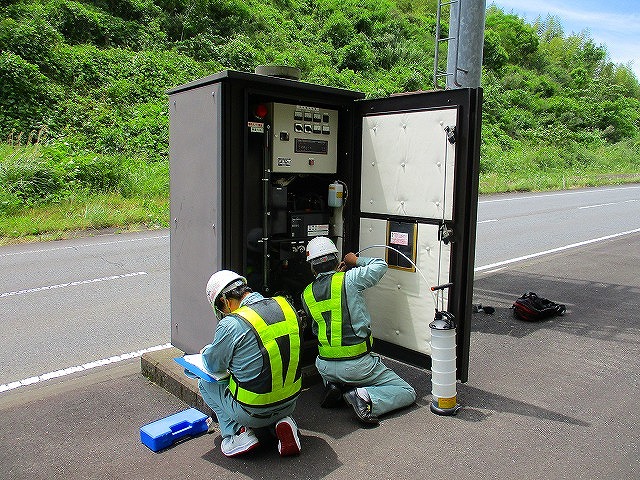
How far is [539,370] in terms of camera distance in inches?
222

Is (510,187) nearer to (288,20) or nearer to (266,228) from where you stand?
(288,20)

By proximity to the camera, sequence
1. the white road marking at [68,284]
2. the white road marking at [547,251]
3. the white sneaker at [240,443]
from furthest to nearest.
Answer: the white road marking at [547,251]
the white road marking at [68,284]
the white sneaker at [240,443]

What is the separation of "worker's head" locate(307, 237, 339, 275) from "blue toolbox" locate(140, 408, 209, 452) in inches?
58.0

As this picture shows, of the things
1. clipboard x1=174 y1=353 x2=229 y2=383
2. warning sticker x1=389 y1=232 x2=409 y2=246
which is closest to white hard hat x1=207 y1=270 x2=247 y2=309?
clipboard x1=174 y1=353 x2=229 y2=383

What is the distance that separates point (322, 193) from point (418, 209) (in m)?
1.34

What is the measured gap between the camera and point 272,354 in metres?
3.77

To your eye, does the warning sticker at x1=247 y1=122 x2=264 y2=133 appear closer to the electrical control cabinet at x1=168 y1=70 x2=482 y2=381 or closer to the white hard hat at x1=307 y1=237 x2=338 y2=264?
the electrical control cabinet at x1=168 y1=70 x2=482 y2=381

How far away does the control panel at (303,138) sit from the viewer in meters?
5.32

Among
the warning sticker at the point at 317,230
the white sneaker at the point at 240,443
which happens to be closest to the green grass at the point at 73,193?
the warning sticker at the point at 317,230

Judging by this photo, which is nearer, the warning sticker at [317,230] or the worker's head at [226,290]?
the worker's head at [226,290]

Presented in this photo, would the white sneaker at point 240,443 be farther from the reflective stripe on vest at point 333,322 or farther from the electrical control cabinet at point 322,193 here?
the electrical control cabinet at point 322,193

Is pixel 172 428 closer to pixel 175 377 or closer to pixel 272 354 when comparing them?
pixel 175 377

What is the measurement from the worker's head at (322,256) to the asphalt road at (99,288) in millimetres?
2649

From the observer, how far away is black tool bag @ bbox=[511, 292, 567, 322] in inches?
287
